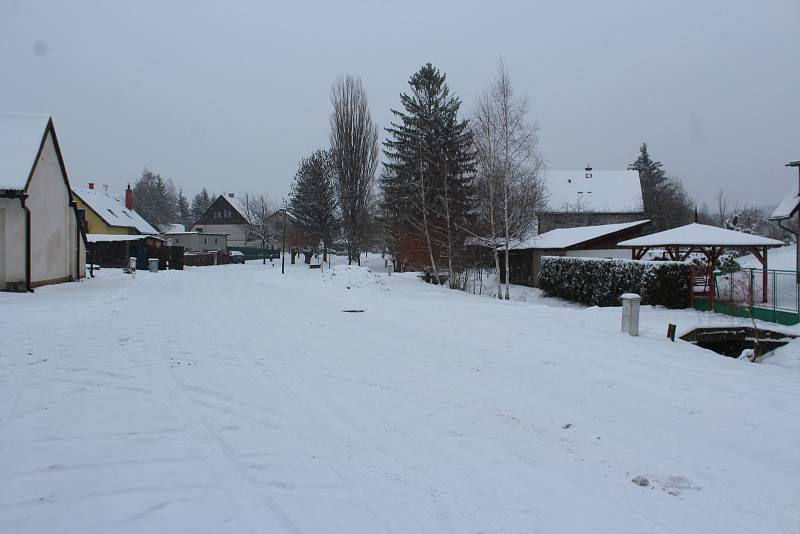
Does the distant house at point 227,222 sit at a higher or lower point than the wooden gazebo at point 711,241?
higher

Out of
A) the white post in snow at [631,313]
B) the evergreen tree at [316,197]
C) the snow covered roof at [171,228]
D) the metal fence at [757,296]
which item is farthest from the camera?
the snow covered roof at [171,228]

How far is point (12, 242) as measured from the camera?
17.4 m

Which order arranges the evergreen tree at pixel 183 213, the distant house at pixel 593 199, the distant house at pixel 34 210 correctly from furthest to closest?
1. the evergreen tree at pixel 183 213
2. the distant house at pixel 593 199
3. the distant house at pixel 34 210

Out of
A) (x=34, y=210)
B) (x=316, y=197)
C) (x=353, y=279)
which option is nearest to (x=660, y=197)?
(x=316, y=197)

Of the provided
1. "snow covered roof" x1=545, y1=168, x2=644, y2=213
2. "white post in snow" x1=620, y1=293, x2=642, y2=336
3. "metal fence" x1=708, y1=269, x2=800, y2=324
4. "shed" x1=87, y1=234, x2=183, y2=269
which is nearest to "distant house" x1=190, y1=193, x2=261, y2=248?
"shed" x1=87, y1=234, x2=183, y2=269

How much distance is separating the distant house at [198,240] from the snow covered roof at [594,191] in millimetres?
38155

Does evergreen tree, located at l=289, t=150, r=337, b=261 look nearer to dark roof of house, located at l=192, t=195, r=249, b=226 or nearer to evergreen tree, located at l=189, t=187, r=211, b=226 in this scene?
dark roof of house, located at l=192, t=195, r=249, b=226

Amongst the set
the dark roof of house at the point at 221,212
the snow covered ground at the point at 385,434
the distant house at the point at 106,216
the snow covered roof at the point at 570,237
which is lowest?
the snow covered ground at the point at 385,434

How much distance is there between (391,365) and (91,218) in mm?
47396

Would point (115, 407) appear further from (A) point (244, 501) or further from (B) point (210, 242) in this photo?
(B) point (210, 242)

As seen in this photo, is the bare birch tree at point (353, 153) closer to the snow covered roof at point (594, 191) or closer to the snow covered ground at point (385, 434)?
the snow covered roof at point (594, 191)

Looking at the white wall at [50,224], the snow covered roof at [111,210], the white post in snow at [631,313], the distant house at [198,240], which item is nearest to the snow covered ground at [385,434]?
the white post in snow at [631,313]

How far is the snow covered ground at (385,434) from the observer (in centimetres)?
378

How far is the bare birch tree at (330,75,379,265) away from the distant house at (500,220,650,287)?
13.5 meters
